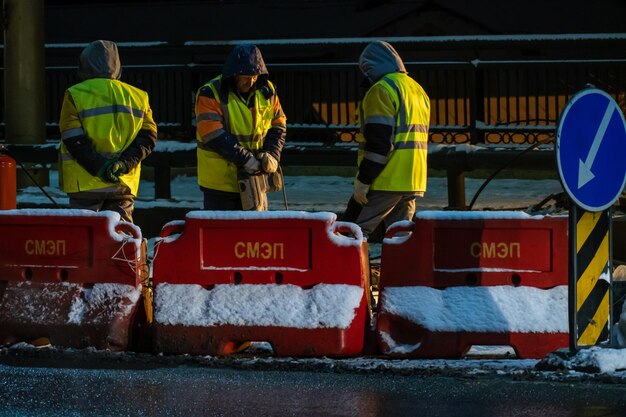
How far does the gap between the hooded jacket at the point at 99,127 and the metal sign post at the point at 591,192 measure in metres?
3.54

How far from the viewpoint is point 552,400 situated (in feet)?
24.6

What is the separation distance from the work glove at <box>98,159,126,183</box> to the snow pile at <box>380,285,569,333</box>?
2.33 m

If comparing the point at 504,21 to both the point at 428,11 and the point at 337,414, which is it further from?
the point at 337,414

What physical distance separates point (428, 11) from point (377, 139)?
13.2 meters

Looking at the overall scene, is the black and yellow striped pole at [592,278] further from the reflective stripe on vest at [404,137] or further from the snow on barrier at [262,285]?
the reflective stripe on vest at [404,137]

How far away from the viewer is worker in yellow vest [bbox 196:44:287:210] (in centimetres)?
1011

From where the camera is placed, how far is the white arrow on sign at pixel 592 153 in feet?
26.7

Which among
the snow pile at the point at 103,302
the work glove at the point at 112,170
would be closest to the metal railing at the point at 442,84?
the work glove at the point at 112,170

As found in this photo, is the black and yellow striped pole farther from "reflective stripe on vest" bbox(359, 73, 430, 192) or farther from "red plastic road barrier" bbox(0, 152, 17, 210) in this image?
"red plastic road barrier" bbox(0, 152, 17, 210)

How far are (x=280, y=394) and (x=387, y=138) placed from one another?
2761 millimetres

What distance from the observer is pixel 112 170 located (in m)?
10.2

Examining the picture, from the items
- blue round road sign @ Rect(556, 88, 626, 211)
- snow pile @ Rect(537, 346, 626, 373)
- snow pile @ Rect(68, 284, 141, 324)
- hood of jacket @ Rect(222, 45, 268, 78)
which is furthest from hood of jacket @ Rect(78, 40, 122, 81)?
snow pile @ Rect(537, 346, 626, 373)

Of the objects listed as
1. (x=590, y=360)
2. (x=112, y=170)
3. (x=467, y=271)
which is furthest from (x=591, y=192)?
(x=112, y=170)

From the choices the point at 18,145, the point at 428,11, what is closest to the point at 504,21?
the point at 428,11
